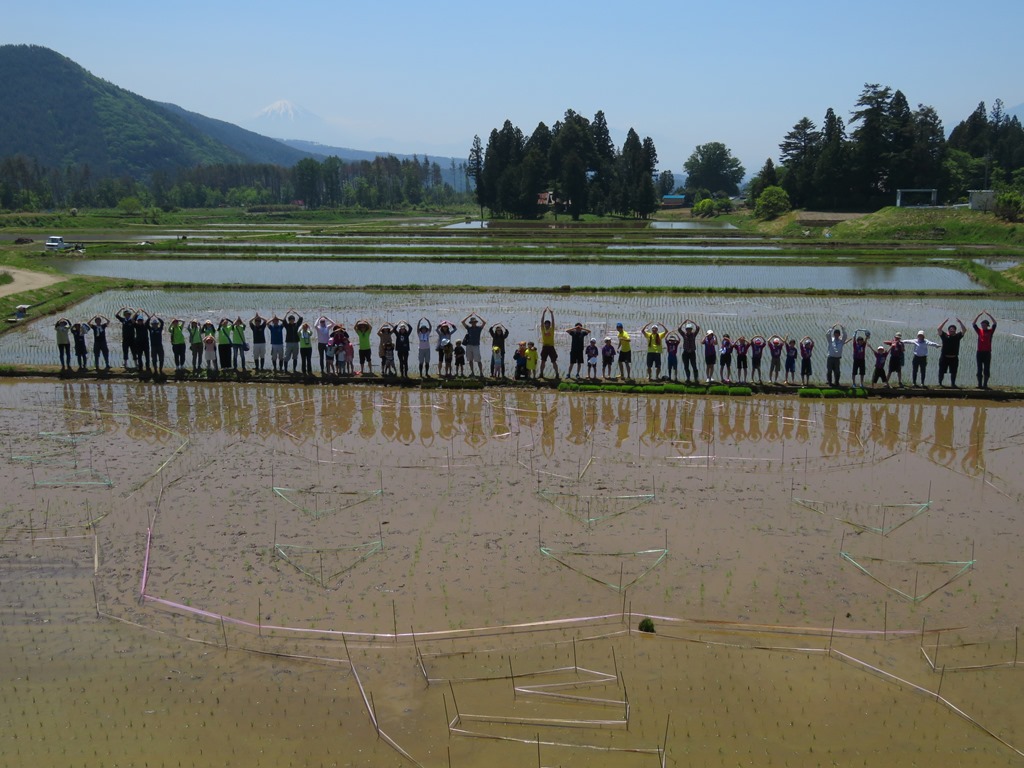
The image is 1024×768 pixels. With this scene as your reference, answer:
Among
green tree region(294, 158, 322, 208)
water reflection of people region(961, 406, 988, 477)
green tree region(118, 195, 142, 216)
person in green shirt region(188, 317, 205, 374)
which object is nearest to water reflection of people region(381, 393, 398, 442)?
person in green shirt region(188, 317, 205, 374)

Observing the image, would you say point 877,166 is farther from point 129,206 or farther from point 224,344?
point 129,206

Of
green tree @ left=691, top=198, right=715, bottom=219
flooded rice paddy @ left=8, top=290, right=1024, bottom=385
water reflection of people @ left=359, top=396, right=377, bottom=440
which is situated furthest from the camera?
green tree @ left=691, top=198, right=715, bottom=219

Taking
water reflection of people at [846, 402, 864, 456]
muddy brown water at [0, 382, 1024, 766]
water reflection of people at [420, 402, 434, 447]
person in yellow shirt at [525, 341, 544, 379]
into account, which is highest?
person in yellow shirt at [525, 341, 544, 379]

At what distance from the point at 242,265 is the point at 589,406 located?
28889mm

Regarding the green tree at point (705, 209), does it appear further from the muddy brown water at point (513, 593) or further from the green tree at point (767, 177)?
the muddy brown water at point (513, 593)

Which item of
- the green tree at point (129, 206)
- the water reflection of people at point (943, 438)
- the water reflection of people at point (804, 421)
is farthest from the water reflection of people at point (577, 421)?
the green tree at point (129, 206)

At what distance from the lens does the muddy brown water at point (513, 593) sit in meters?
7.82

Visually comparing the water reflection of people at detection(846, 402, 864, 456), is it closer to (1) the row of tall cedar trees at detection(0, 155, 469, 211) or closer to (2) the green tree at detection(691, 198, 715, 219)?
(2) the green tree at detection(691, 198, 715, 219)

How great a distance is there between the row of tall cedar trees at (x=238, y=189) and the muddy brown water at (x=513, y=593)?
11161 cm

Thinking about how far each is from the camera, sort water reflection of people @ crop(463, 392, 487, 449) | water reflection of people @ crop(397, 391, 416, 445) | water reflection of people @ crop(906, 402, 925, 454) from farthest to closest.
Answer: water reflection of people @ crop(397, 391, 416, 445) → water reflection of people @ crop(463, 392, 487, 449) → water reflection of people @ crop(906, 402, 925, 454)

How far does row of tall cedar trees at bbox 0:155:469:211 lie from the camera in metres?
123

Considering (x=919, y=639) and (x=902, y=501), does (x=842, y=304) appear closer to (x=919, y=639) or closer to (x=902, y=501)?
(x=902, y=501)

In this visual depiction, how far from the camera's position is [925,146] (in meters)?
72.1

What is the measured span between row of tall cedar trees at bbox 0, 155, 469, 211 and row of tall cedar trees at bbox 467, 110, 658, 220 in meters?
51.7
